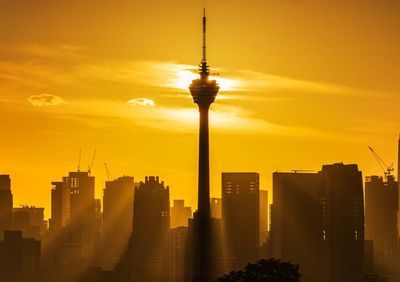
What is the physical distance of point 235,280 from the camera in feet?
431

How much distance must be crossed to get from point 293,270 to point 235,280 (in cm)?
500

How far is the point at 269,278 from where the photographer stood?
132 m

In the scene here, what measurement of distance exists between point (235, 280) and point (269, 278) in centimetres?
285

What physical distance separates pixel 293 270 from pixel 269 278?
222 centimetres

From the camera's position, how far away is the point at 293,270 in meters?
132
